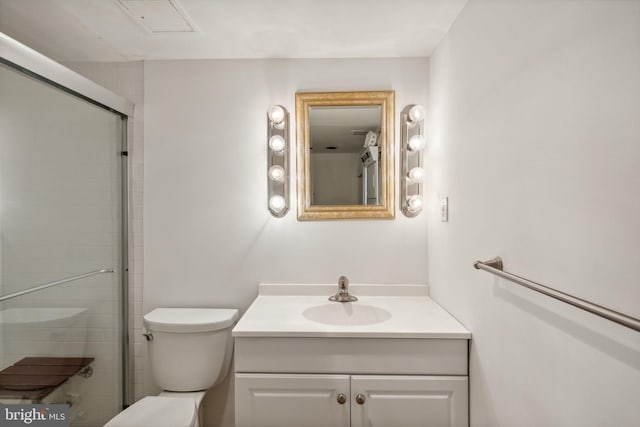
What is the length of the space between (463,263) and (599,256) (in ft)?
2.30

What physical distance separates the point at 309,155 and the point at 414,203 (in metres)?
0.62

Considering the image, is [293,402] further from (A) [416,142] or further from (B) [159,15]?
(B) [159,15]

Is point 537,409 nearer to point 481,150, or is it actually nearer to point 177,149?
point 481,150

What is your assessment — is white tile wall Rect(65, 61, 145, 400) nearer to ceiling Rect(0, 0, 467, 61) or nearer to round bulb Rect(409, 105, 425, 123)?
ceiling Rect(0, 0, 467, 61)

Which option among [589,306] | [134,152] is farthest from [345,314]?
[134,152]

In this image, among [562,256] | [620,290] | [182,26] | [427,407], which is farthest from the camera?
[182,26]

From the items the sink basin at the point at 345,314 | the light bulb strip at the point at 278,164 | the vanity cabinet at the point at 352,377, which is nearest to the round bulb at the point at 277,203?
the light bulb strip at the point at 278,164

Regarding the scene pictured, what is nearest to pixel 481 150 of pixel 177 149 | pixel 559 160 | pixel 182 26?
pixel 559 160

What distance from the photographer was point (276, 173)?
1793mm

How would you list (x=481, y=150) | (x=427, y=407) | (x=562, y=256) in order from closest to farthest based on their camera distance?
(x=562, y=256)
(x=481, y=150)
(x=427, y=407)

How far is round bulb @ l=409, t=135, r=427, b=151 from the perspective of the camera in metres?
1.79

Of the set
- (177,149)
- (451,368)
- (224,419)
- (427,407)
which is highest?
(177,149)

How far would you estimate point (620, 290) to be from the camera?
641 mm

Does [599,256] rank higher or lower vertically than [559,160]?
lower
